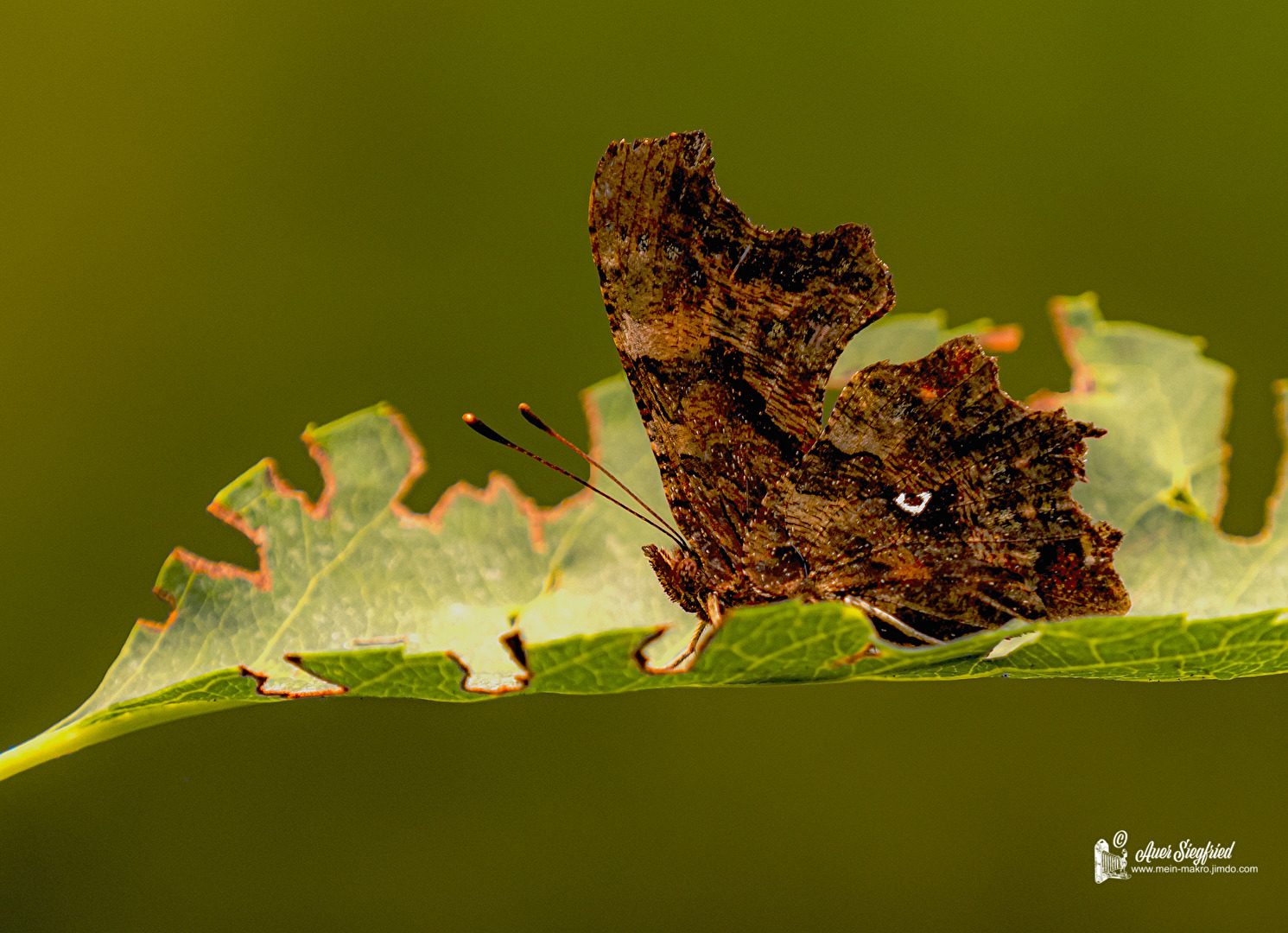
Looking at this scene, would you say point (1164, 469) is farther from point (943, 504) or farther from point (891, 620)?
point (891, 620)

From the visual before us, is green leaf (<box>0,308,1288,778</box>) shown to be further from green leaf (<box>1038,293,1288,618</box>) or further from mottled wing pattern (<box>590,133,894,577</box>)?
mottled wing pattern (<box>590,133,894,577</box>)

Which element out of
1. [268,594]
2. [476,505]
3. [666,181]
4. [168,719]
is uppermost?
[666,181]

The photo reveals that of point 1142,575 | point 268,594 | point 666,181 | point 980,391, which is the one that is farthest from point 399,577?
point 1142,575

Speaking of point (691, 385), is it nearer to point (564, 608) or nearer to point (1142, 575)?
point (564, 608)

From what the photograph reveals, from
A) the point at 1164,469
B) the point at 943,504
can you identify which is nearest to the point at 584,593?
the point at 943,504

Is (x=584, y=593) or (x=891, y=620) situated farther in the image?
(x=584, y=593)

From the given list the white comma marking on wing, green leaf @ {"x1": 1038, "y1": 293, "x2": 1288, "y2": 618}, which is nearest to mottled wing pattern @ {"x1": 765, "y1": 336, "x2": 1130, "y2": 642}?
the white comma marking on wing

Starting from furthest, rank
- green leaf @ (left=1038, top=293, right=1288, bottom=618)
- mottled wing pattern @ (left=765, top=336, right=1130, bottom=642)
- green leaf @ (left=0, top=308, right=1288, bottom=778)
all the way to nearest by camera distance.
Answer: green leaf @ (left=1038, top=293, right=1288, bottom=618) → mottled wing pattern @ (left=765, top=336, right=1130, bottom=642) → green leaf @ (left=0, top=308, right=1288, bottom=778)

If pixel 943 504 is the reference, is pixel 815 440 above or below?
above
